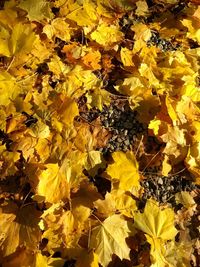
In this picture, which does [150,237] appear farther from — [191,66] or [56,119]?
[191,66]

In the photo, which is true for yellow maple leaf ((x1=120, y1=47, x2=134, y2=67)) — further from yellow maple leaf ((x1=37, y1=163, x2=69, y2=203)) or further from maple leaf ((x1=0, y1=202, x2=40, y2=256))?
maple leaf ((x1=0, y1=202, x2=40, y2=256))

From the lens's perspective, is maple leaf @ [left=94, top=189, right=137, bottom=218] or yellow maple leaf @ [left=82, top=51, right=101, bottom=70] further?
yellow maple leaf @ [left=82, top=51, right=101, bottom=70]

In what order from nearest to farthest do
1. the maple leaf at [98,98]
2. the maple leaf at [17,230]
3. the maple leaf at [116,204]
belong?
the maple leaf at [17,230] → the maple leaf at [116,204] → the maple leaf at [98,98]

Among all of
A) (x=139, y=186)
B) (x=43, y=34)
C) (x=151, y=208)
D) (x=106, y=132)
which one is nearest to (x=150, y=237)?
(x=151, y=208)

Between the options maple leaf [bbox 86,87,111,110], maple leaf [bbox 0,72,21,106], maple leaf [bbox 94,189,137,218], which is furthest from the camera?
maple leaf [bbox 86,87,111,110]

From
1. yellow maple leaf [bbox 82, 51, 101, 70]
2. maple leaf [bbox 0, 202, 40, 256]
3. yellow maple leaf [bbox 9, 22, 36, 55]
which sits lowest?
maple leaf [bbox 0, 202, 40, 256]

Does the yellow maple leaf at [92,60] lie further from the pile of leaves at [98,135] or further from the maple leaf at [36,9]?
the maple leaf at [36,9]

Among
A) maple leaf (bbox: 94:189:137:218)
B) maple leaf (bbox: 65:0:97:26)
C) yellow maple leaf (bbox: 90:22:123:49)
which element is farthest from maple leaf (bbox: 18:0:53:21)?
maple leaf (bbox: 94:189:137:218)

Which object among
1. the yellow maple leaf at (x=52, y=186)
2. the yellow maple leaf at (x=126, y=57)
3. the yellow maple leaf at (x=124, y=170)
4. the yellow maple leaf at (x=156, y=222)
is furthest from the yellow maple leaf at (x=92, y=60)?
the yellow maple leaf at (x=156, y=222)
